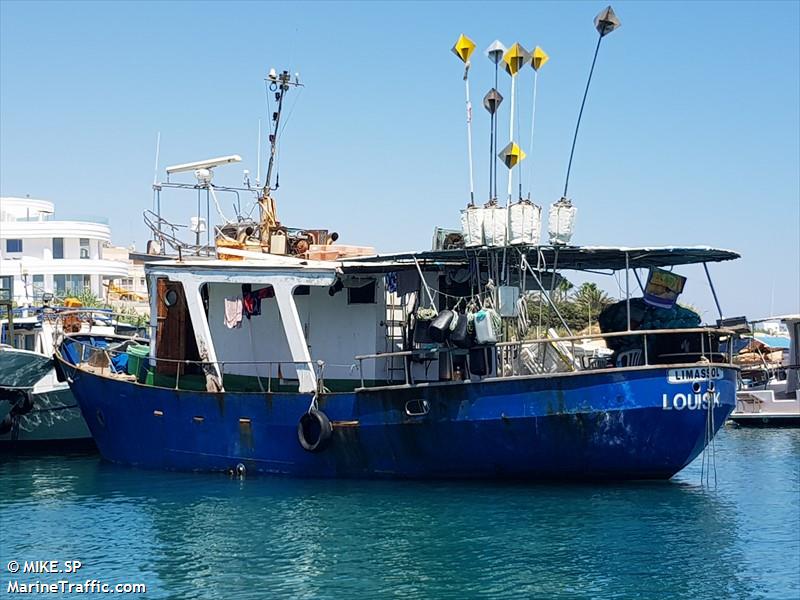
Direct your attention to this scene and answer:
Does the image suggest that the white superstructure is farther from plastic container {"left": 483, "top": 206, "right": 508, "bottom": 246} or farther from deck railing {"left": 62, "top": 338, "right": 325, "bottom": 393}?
plastic container {"left": 483, "top": 206, "right": 508, "bottom": 246}

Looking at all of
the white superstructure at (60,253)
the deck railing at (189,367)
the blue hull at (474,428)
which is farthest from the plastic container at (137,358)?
the white superstructure at (60,253)

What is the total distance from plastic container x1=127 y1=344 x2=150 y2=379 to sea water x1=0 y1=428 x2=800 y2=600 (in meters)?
2.34

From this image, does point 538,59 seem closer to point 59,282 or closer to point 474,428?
point 474,428

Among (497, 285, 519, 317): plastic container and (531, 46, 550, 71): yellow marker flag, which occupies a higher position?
(531, 46, 550, 71): yellow marker flag

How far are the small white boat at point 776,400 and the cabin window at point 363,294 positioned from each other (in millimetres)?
15799

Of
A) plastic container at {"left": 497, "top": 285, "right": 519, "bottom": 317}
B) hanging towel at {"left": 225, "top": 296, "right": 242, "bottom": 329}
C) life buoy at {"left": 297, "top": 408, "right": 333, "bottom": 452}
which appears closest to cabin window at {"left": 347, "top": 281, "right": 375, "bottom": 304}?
hanging towel at {"left": 225, "top": 296, "right": 242, "bottom": 329}

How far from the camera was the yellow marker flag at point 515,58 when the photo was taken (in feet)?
53.7

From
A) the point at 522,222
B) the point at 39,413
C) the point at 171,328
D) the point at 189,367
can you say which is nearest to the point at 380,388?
the point at 522,222

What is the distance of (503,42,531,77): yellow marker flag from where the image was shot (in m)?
16.4

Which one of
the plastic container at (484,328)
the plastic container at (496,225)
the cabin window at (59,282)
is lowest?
the plastic container at (484,328)

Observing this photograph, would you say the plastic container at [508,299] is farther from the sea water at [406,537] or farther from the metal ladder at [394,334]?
the sea water at [406,537]

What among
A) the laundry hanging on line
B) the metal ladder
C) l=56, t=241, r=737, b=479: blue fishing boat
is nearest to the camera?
l=56, t=241, r=737, b=479: blue fishing boat

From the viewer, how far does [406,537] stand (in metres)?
14.0

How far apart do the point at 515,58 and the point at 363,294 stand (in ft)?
16.2
